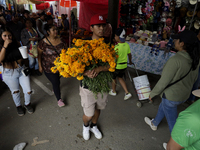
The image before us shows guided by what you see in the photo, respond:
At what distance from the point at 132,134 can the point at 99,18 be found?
8.25ft

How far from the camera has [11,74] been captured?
108 inches

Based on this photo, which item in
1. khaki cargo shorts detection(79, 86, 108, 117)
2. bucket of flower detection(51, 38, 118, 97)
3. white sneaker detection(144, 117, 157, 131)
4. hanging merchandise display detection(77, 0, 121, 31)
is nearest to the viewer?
bucket of flower detection(51, 38, 118, 97)

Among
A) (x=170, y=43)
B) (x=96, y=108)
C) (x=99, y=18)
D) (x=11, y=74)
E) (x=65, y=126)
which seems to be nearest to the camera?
(x=99, y=18)

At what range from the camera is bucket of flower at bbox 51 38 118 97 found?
1731 mm

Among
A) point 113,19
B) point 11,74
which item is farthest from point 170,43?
point 11,74

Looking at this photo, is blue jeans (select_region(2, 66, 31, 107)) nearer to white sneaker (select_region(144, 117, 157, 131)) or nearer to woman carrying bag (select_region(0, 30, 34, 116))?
woman carrying bag (select_region(0, 30, 34, 116))

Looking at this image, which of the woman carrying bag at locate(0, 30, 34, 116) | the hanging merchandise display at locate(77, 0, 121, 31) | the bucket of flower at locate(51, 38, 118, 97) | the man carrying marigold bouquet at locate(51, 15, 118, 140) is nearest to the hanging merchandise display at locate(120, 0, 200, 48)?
the hanging merchandise display at locate(77, 0, 121, 31)

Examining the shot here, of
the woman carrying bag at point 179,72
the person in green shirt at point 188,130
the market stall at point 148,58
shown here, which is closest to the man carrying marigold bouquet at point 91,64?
the woman carrying bag at point 179,72

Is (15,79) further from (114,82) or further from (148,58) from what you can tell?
(148,58)

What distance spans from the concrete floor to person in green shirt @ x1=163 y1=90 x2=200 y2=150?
5.63 ft

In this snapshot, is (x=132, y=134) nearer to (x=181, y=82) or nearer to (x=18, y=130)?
(x=181, y=82)

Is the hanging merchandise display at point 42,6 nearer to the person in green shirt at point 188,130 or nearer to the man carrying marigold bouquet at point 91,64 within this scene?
the man carrying marigold bouquet at point 91,64

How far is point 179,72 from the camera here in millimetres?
2018

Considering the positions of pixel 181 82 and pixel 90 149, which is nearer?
pixel 181 82
